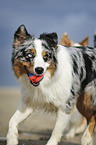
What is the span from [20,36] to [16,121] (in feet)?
4.83

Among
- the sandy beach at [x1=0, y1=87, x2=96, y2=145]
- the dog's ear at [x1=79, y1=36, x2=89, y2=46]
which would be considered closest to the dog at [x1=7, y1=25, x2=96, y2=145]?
the sandy beach at [x1=0, y1=87, x2=96, y2=145]

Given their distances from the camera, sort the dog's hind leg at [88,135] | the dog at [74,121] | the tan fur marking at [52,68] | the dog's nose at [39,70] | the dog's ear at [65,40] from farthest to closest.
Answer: the dog's ear at [65,40], the dog at [74,121], the dog's hind leg at [88,135], the tan fur marking at [52,68], the dog's nose at [39,70]

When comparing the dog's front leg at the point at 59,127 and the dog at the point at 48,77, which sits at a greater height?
the dog at the point at 48,77

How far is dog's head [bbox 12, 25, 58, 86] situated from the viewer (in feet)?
13.1

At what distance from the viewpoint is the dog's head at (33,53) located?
3.99 metres

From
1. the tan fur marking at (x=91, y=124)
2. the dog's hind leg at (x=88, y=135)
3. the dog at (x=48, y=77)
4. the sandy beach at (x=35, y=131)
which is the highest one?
the dog at (x=48, y=77)

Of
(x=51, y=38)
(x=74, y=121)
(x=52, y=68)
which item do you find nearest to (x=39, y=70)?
(x=52, y=68)

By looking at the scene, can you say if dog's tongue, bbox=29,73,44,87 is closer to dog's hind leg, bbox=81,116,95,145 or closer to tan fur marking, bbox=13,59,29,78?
tan fur marking, bbox=13,59,29,78

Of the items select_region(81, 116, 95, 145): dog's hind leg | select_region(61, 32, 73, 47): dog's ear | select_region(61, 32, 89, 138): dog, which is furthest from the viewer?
select_region(61, 32, 73, 47): dog's ear

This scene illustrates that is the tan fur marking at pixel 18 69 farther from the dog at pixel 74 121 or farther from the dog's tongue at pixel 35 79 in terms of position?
the dog at pixel 74 121

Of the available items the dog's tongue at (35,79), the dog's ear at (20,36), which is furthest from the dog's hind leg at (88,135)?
the dog's ear at (20,36)

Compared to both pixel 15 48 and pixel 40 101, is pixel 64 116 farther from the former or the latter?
pixel 15 48

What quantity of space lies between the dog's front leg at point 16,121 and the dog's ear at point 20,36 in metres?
1.15

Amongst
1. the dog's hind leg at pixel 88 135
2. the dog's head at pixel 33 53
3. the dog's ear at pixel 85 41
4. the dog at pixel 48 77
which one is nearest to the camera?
the dog's head at pixel 33 53
